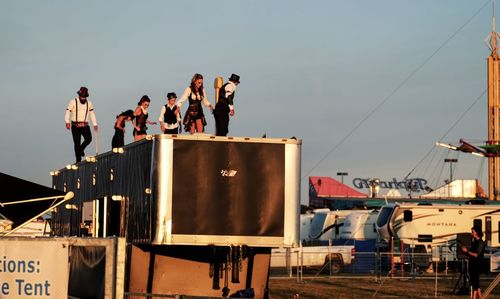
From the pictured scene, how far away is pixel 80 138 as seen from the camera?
79.2ft

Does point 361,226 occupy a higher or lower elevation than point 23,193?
higher

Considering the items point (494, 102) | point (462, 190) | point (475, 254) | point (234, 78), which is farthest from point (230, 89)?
point (462, 190)

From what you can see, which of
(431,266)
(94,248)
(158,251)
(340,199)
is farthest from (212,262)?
(340,199)

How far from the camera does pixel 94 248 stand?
36.7 feet

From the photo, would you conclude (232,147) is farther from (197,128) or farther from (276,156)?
(197,128)

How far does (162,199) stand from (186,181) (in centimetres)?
52

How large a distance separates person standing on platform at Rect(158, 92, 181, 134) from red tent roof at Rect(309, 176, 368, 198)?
79.8 meters

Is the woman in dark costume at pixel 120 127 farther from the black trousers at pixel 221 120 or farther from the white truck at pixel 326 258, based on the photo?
the white truck at pixel 326 258

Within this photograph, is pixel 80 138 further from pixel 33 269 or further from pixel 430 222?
pixel 430 222

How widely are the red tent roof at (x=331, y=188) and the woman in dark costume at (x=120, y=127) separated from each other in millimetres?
78606

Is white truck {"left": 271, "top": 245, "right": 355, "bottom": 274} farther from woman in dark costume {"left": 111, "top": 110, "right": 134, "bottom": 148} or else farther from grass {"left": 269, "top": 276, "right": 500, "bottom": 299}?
woman in dark costume {"left": 111, "top": 110, "right": 134, "bottom": 148}

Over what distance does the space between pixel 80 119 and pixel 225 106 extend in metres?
4.62

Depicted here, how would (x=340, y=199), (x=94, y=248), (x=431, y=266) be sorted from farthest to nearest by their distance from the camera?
(x=340, y=199), (x=431, y=266), (x=94, y=248)

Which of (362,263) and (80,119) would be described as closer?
(80,119)
